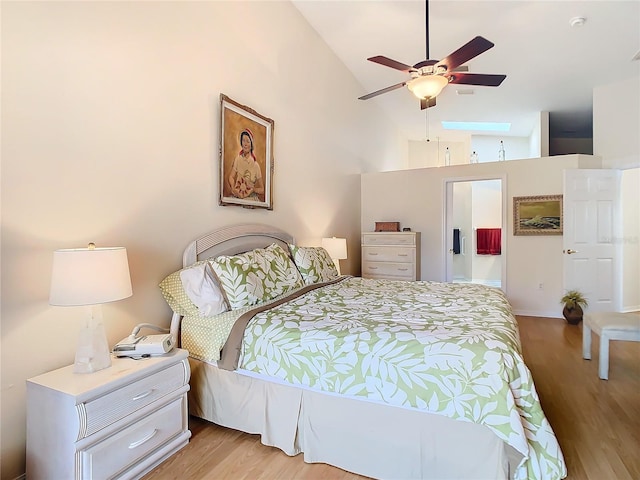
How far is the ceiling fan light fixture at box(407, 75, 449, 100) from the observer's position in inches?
105

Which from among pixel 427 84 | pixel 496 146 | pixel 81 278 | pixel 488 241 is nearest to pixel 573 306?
pixel 488 241

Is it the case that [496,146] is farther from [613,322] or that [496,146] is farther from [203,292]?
[203,292]

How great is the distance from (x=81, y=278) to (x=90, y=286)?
1.9 inches

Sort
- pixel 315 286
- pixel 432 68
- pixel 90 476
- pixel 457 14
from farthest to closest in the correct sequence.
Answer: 1. pixel 457 14
2. pixel 315 286
3. pixel 432 68
4. pixel 90 476

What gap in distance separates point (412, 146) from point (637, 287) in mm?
5211

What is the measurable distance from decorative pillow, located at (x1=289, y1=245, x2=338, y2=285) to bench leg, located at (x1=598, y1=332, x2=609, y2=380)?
7.36 feet

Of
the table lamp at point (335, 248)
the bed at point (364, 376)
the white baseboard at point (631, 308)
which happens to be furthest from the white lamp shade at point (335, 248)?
the white baseboard at point (631, 308)

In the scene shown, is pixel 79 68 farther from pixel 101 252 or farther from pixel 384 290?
pixel 384 290

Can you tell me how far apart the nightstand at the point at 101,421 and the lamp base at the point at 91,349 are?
0.11 ft

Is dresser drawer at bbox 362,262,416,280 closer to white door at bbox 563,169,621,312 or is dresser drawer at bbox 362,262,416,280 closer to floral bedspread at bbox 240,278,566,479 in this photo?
white door at bbox 563,169,621,312

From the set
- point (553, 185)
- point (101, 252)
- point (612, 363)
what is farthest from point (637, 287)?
point (101, 252)

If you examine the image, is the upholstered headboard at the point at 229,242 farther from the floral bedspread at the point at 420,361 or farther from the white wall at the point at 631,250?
the white wall at the point at 631,250

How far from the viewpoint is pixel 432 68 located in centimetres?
262

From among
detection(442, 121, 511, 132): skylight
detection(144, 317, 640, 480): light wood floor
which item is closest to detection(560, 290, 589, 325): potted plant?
detection(144, 317, 640, 480): light wood floor
